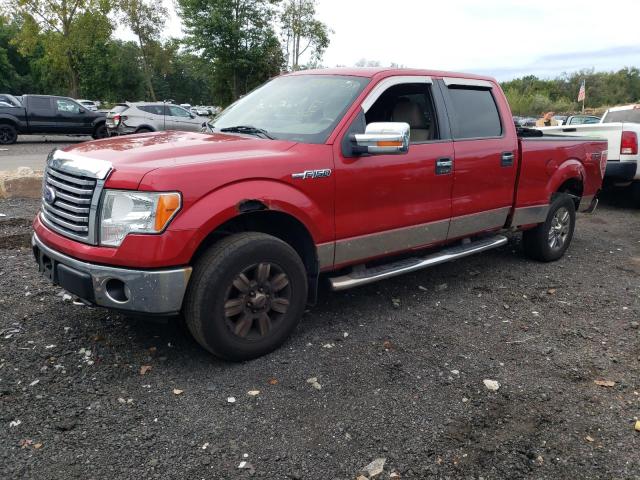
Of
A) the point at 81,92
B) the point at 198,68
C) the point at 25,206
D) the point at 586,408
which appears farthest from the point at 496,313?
the point at 81,92

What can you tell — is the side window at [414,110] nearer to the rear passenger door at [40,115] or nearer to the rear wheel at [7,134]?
the rear wheel at [7,134]

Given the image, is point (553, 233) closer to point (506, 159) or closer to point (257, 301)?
point (506, 159)

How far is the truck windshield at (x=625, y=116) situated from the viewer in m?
10.3

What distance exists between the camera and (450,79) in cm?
474

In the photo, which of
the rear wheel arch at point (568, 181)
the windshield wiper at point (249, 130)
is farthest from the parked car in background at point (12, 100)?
the rear wheel arch at point (568, 181)

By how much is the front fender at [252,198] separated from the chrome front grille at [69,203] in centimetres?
55

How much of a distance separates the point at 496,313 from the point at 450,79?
2.10m

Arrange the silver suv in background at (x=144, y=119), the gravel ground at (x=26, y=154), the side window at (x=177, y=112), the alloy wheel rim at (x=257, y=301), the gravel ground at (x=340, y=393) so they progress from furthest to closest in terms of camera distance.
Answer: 1. the side window at (x=177, y=112)
2. the silver suv in background at (x=144, y=119)
3. the gravel ground at (x=26, y=154)
4. the alloy wheel rim at (x=257, y=301)
5. the gravel ground at (x=340, y=393)

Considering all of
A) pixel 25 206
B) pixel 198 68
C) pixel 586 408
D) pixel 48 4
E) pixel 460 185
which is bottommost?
pixel 586 408

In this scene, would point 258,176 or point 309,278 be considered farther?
point 309,278

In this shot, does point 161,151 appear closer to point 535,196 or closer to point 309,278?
point 309,278

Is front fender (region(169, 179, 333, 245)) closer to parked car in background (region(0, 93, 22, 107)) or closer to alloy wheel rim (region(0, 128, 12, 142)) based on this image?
alloy wheel rim (region(0, 128, 12, 142))

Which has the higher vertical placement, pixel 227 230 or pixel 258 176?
pixel 258 176

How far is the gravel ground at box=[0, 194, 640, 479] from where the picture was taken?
2564 mm
